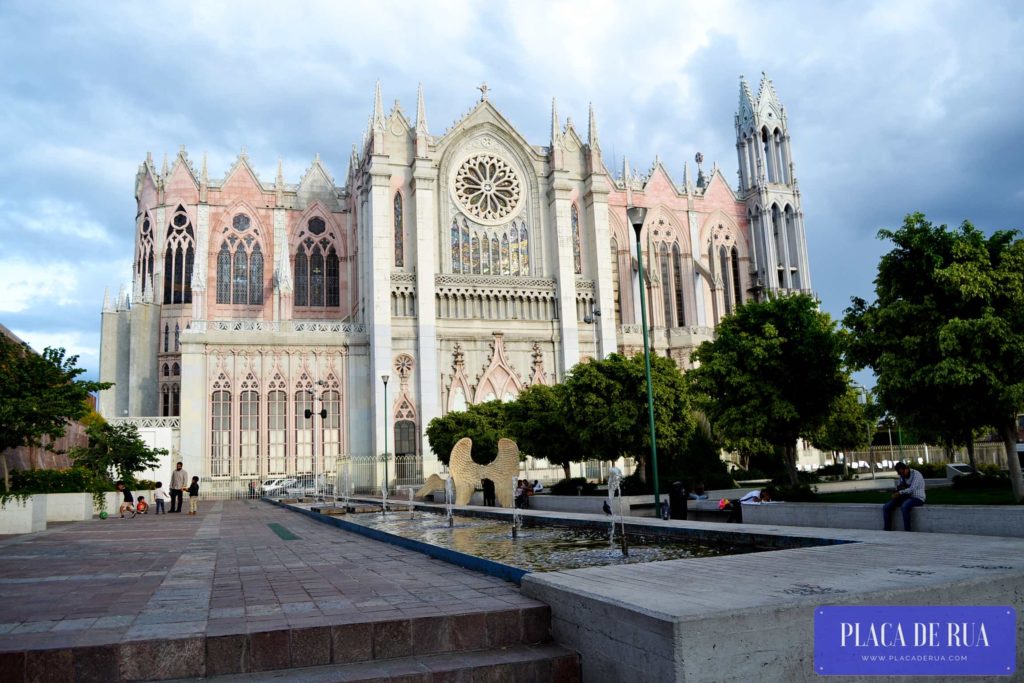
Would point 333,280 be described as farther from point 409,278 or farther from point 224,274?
point 409,278

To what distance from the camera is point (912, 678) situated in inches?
187

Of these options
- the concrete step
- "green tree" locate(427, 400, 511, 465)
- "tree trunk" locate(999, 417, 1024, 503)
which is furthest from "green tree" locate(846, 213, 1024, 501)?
"green tree" locate(427, 400, 511, 465)

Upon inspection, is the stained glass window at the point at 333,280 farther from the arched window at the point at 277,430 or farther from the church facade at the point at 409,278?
the arched window at the point at 277,430

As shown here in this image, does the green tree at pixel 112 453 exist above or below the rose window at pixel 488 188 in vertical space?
below

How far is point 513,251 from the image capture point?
48531mm

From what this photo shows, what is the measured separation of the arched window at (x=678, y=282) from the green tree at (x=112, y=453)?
3477cm

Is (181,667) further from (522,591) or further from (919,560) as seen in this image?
(919,560)

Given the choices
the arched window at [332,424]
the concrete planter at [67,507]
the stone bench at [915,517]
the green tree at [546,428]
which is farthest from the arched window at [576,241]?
the stone bench at [915,517]

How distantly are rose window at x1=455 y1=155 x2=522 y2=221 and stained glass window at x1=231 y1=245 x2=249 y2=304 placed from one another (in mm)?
14510

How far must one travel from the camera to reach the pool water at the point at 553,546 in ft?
29.6

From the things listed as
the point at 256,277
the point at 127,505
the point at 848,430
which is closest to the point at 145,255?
the point at 256,277

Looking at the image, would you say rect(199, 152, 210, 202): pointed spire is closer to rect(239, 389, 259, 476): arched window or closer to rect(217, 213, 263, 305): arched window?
rect(217, 213, 263, 305): arched window

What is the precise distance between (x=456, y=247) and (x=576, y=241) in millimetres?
7810

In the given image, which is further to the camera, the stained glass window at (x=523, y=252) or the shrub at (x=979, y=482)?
the stained glass window at (x=523, y=252)
